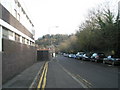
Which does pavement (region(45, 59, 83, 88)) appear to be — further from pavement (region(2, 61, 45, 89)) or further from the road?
pavement (region(2, 61, 45, 89))

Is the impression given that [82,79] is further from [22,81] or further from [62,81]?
[22,81]

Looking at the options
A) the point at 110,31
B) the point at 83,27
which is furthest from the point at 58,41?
the point at 110,31

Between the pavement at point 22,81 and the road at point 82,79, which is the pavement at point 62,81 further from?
the pavement at point 22,81

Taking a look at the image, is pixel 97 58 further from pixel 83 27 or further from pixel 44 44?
pixel 44 44

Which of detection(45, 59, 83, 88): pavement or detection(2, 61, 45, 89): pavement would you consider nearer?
detection(45, 59, 83, 88): pavement

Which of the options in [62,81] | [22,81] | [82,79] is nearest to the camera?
[62,81]

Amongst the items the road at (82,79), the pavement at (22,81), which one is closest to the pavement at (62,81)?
the road at (82,79)

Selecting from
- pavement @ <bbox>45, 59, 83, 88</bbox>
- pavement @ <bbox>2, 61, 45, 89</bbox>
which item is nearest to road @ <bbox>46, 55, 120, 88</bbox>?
pavement @ <bbox>45, 59, 83, 88</bbox>

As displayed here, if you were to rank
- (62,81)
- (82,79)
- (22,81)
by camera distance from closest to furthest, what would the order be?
1. (62,81)
2. (22,81)
3. (82,79)

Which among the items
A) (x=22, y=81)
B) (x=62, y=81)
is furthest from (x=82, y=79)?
(x=22, y=81)

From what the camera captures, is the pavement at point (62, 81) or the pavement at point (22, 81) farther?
the pavement at point (22, 81)

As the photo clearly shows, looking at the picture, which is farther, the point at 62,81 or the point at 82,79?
the point at 82,79

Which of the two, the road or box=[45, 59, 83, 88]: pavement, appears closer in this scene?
box=[45, 59, 83, 88]: pavement

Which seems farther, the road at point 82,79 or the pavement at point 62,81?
the road at point 82,79
